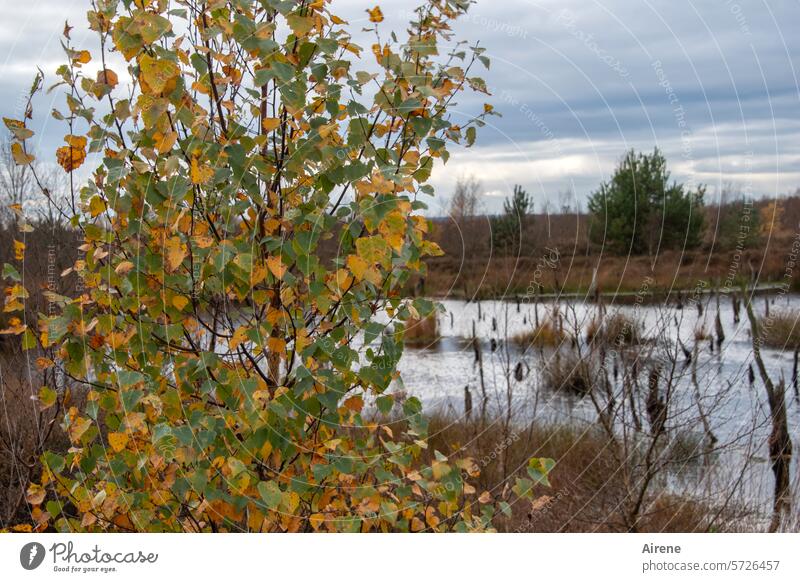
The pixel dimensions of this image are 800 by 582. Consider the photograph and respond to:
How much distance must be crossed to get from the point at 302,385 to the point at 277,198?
519 mm

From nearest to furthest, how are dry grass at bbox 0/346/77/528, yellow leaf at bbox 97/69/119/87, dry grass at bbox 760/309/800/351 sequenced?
yellow leaf at bbox 97/69/119/87, dry grass at bbox 0/346/77/528, dry grass at bbox 760/309/800/351

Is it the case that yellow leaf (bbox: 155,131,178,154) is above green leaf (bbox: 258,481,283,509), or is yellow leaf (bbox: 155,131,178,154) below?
above

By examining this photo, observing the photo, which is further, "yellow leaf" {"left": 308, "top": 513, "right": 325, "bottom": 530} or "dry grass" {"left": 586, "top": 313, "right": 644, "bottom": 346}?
"dry grass" {"left": 586, "top": 313, "right": 644, "bottom": 346}

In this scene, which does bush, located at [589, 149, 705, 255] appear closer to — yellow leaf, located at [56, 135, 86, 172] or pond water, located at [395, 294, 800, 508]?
pond water, located at [395, 294, 800, 508]

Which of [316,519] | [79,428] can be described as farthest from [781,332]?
[79,428]

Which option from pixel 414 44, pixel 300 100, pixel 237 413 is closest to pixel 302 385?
pixel 237 413

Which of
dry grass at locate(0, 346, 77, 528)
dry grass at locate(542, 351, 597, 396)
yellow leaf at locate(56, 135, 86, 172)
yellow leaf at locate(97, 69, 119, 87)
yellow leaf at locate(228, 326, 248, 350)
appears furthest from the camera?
dry grass at locate(542, 351, 597, 396)

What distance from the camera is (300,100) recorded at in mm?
1750

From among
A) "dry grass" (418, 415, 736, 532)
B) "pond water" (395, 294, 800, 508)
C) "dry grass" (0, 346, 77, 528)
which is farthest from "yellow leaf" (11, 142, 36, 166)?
"pond water" (395, 294, 800, 508)

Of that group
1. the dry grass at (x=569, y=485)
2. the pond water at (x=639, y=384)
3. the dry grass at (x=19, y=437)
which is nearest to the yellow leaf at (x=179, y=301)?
the dry grass at (x=569, y=485)

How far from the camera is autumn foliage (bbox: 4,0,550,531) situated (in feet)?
5.79

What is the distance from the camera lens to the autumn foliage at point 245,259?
5.79 feet

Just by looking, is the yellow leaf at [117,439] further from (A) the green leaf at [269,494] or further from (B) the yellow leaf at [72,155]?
(B) the yellow leaf at [72,155]
